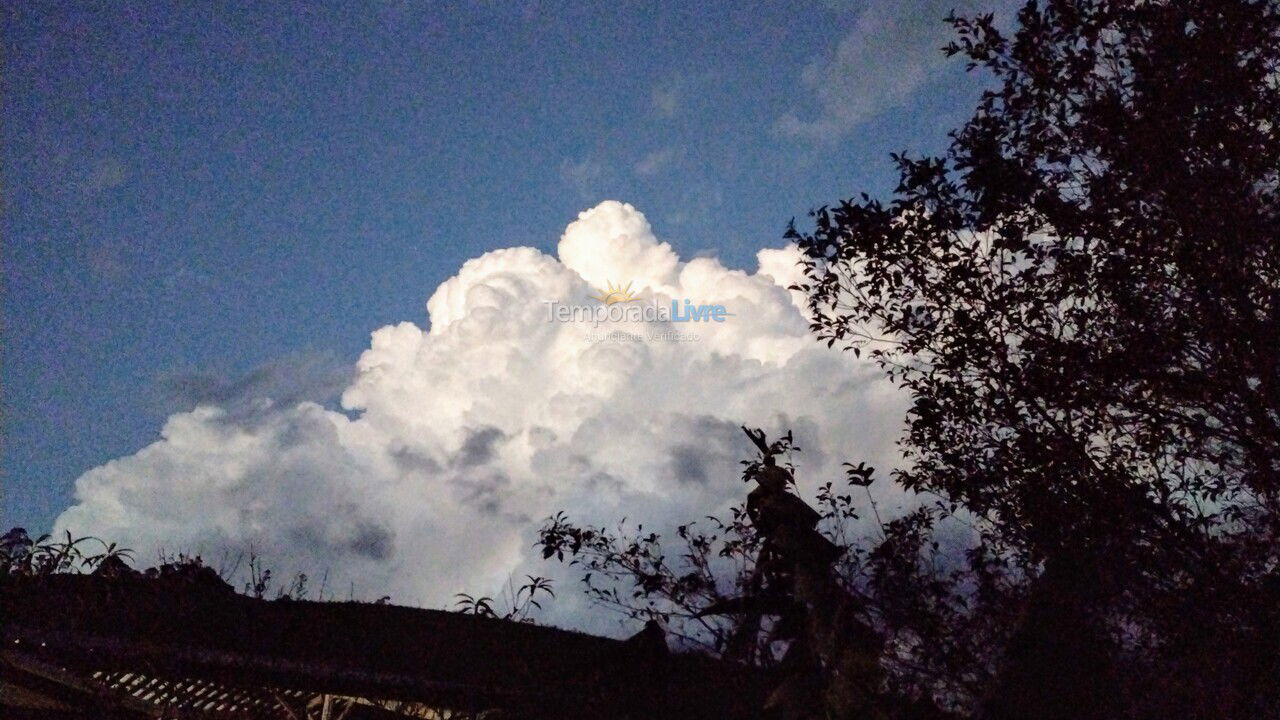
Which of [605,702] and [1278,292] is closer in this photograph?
[1278,292]

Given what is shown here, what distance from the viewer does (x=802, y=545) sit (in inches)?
100

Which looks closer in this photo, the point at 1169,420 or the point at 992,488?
the point at 1169,420

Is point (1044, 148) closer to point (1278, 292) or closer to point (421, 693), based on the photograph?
point (1278, 292)

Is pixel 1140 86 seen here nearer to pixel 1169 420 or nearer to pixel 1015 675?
pixel 1169 420

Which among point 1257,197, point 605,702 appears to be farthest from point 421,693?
point 1257,197

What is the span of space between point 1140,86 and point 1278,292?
268 cm

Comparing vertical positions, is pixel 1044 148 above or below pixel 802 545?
above

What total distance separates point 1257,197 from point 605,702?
888 cm

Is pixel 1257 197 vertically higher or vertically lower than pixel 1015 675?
higher

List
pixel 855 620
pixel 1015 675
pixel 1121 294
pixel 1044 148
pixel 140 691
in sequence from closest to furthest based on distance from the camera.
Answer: pixel 855 620
pixel 1015 675
pixel 140 691
pixel 1121 294
pixel 1044 148

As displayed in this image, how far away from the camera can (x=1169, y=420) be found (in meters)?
8.89

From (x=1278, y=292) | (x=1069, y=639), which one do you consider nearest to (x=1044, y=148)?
(x=1278, y=292)

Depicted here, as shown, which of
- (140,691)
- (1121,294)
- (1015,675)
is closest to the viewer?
(1015,675)

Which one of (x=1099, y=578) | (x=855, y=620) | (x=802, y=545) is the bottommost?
(x=855, y=620)
